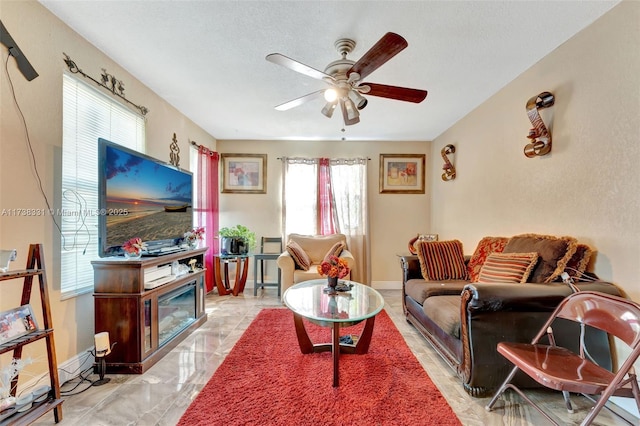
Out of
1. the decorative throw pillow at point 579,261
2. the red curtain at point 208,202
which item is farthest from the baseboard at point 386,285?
the decorative throw pillow at point 579,261

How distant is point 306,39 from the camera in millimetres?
2078

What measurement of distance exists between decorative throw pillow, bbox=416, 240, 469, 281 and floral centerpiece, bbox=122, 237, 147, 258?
2.61 metres

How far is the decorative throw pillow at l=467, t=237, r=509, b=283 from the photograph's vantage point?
2.62 meters

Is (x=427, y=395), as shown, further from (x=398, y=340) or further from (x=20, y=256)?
(x=20, y=256)

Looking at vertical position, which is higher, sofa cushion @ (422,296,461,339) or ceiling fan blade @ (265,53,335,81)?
ceiling fan blade @ (265,53,335,81)

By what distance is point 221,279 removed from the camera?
14.0 ft

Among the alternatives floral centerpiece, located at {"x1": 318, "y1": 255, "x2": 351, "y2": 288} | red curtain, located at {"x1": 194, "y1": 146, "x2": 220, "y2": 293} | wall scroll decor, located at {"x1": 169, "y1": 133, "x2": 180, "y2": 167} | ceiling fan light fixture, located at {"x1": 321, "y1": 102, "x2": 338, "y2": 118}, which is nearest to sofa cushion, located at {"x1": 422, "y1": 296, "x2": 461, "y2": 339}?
floral centerpiece, located at {"x1": 318, "y1": 255, "x2": 351, "y2": 288}

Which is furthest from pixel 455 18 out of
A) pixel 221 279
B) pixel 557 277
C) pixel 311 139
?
pixel 221 279

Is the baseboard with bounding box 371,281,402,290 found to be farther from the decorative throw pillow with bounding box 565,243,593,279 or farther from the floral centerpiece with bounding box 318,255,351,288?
the decorative throw pillow with bounding box 565,243,593,279

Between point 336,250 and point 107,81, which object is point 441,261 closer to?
point 336,250

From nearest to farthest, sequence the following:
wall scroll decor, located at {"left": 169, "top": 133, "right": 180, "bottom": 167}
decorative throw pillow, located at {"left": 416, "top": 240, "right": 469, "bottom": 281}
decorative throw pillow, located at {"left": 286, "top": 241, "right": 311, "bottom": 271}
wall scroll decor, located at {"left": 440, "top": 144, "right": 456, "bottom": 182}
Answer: decorative throw pillow, located at {"left": 416, "top": 240, "right": 469, "bottom": 281} < wall scroll decor, located at {"left": 169, "top": 133, "right": 180, "bottom": 167} < decorative throw pillow, located at {"left": 286, "top": 241, "right": 311, "bottom": 271} < wall scroll decor, located at {"left": 440, "top": 144, "right": 456, "bottom": 182}

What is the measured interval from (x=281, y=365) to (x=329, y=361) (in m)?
0.38

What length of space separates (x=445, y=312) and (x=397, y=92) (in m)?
1.68

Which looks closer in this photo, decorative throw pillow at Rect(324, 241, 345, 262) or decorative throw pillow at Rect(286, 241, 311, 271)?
decorative throw pillow at Rect(286, 241, 311, 271)
